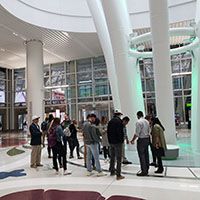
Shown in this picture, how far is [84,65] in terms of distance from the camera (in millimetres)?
26328

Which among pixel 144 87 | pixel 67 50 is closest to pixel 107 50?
pixel 67 50

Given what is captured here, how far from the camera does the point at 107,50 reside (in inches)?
474

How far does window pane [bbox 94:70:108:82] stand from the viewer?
83.9 feet

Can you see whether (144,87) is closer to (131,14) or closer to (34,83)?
(131,14)

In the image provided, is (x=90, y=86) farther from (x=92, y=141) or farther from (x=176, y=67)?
(x=92, y=141)

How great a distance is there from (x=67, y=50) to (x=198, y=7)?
48.8 feet

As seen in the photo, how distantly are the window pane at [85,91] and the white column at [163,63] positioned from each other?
61.0 ft

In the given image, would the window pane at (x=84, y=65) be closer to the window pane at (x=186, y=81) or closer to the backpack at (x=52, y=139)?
the window pane at (x=186, y=81)

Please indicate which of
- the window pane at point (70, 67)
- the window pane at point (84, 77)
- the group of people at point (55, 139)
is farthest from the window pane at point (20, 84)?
the group of people at point (55, 139)

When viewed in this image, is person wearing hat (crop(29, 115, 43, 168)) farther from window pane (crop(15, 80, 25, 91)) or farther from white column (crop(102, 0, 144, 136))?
window pane (crop(15, 80, 25, 91))

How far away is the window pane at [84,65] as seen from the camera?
26.1 m

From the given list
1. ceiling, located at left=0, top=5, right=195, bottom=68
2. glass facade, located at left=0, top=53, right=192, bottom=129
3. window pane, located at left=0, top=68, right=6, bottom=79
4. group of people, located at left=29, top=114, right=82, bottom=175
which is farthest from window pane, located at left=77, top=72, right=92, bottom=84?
group of people, located at left=29, top=114, right=82, bottom=175

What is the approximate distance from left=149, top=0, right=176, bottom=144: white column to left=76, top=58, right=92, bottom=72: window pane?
18936mm

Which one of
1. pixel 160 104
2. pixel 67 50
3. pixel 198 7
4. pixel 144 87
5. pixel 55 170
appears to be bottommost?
pixel 55 170
